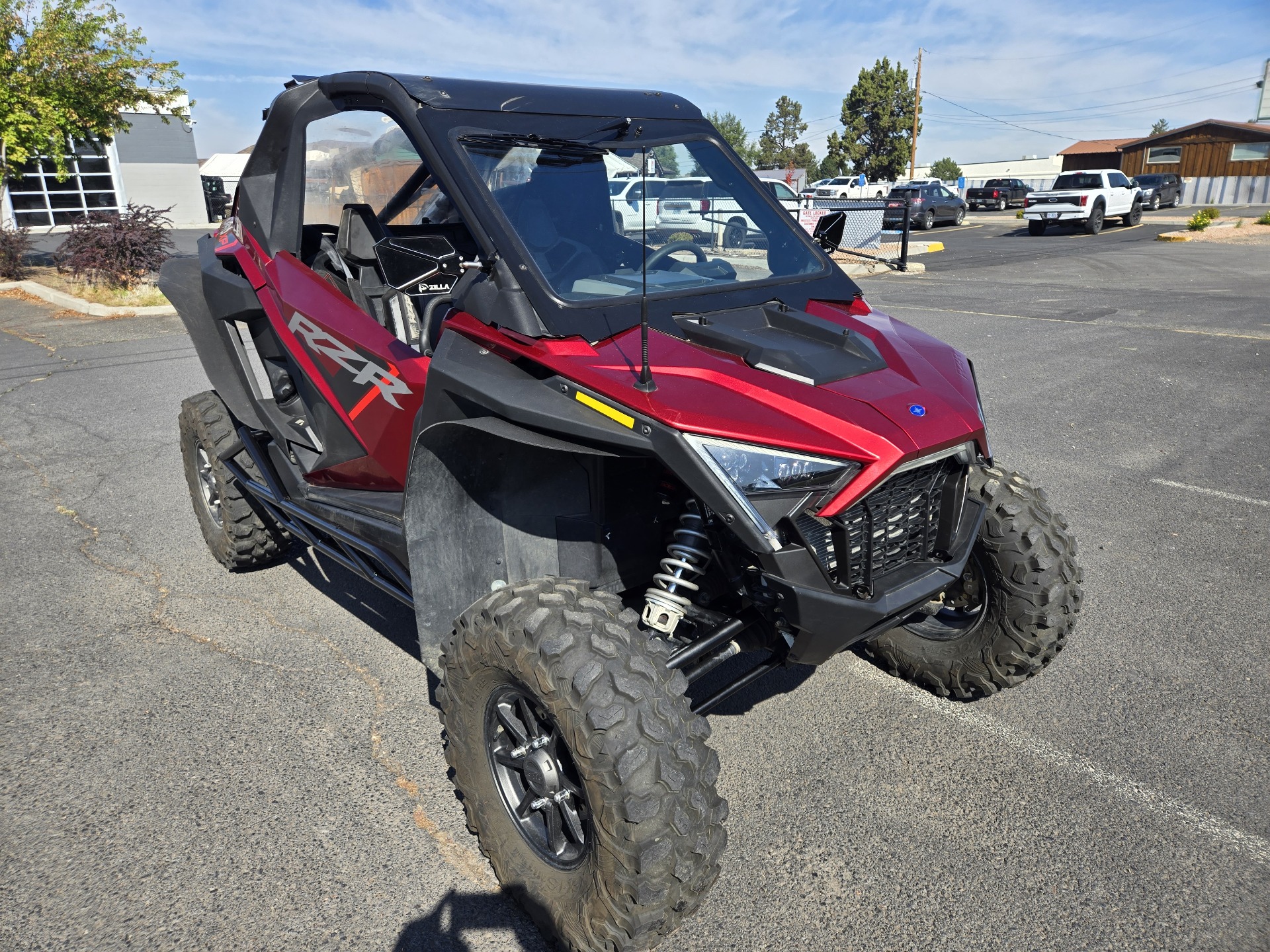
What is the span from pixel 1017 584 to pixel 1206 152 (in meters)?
68.4

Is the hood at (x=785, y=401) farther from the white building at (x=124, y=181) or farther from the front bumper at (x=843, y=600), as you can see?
the white building at (x=124, y=181)

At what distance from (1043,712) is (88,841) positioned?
3.43 meters

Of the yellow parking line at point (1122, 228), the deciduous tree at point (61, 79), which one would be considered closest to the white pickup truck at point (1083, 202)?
the yellow parking line at point (1122, 228)

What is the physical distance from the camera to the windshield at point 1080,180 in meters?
29.5

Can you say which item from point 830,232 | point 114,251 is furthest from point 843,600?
point 114,251

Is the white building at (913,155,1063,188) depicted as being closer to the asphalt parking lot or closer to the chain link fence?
the chain link fence

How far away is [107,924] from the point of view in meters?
2.56

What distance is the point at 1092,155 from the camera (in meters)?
73.1

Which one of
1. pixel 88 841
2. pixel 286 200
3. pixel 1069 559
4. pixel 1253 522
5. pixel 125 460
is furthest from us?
pixel 125 460

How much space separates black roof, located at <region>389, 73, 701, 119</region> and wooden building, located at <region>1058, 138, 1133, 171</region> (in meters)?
77.0

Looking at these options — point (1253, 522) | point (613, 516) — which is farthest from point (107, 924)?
point (1253, 522)

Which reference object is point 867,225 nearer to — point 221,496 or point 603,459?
point 221,496

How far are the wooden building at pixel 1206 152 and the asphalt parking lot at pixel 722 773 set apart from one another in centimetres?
6335

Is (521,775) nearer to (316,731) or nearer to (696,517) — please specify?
(696,517)
